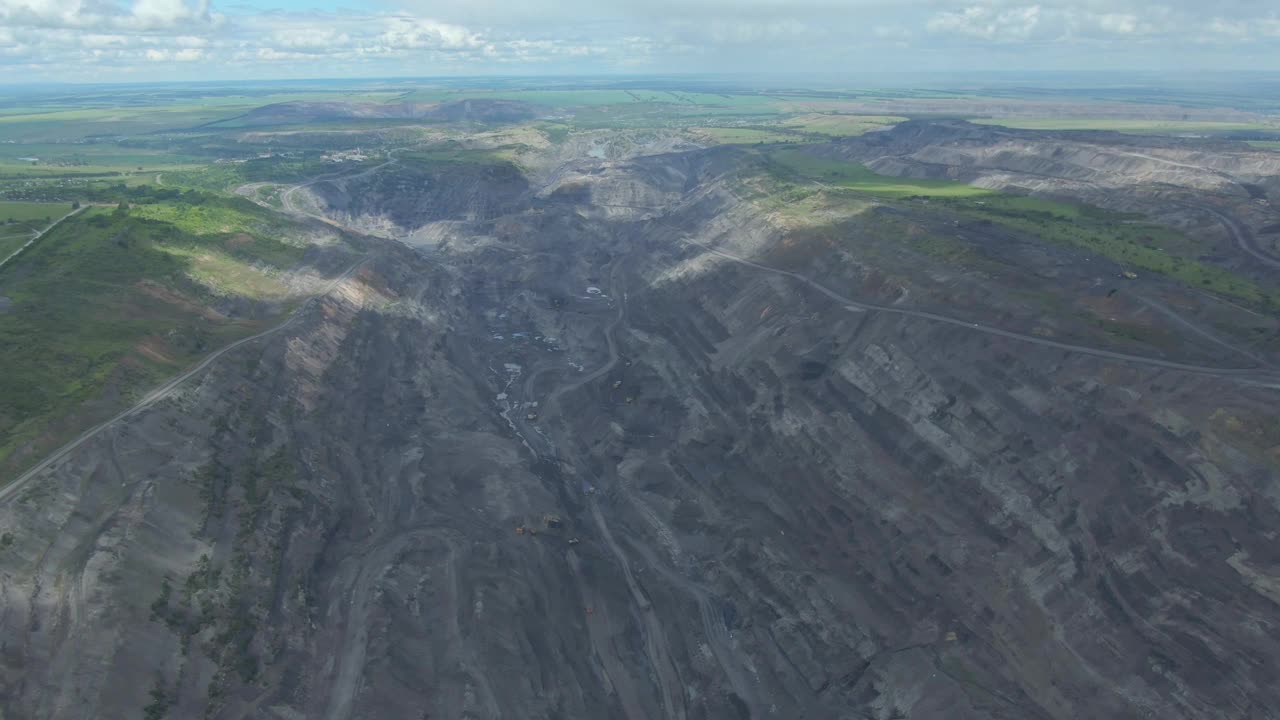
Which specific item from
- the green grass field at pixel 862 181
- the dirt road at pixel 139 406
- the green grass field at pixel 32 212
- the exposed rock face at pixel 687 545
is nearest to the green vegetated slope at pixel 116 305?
the dirt road at pixel 139 406

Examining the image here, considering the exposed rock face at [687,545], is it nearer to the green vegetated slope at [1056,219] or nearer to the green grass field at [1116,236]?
the green grass field at [1116,236]

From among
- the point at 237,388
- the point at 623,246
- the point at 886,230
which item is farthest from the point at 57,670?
the point at 623,246

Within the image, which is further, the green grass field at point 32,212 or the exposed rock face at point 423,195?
the exposed rock face at point 423,195

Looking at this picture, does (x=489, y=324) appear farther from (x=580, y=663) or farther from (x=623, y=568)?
(x=580, y=663)

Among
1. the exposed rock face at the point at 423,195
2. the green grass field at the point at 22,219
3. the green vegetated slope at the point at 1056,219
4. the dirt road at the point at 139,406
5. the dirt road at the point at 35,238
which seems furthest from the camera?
the exposed rock face at the point at 423,195

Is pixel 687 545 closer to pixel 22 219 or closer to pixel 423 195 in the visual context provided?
pixel 22 219
